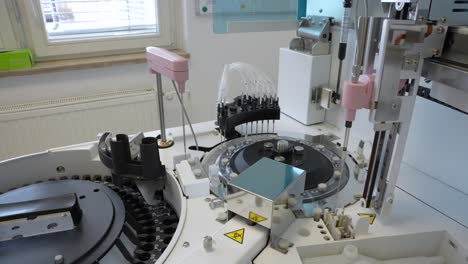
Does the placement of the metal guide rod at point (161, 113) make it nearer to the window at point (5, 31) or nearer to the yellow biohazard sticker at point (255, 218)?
the yellow biohazard sticker at point (255, 218)

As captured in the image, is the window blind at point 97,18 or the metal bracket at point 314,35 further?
the window blind at point 97,18

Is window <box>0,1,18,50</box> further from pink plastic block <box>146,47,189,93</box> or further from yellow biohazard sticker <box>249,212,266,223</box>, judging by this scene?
yellow biohazard sticker <box>249,212,266,223</box>

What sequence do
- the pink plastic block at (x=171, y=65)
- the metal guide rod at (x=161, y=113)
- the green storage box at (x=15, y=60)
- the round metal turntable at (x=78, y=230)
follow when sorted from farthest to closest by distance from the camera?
the green storage box at (x=15, y=60) < the metal guide rod at (x=161, y=113) < the pink plastic block at (x=171, y=65) < the round metal turntable at (x=78, y=230)

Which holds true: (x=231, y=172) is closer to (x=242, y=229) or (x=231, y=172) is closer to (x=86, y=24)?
(x=242, y=229)

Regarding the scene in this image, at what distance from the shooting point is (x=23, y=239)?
0.65 metres

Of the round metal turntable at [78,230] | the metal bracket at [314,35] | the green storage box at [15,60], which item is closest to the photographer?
the round metal turntable at [78,230]

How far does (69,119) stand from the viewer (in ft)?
6.77

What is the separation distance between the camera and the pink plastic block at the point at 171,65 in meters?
0.81

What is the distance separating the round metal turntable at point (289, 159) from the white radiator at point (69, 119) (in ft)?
4.40

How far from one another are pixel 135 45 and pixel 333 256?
80.1 inches

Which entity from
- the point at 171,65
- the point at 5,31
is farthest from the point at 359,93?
the point at 5,31

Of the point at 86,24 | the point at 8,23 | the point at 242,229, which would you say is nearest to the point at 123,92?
the point at 86,24

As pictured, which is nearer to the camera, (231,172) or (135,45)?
(231,172)

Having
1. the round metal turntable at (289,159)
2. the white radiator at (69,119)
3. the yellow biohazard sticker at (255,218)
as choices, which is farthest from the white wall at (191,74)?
the yellow biohazard sticker at (255,218)
